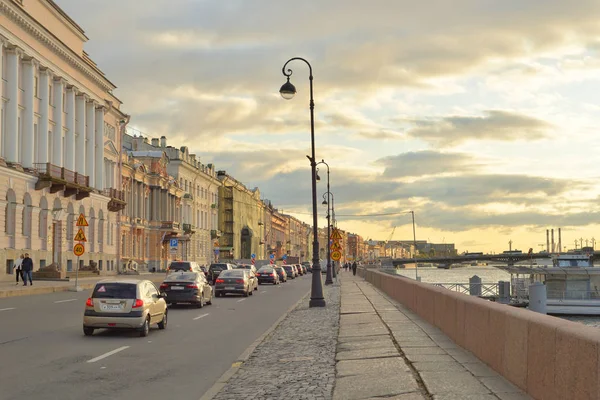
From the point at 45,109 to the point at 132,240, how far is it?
28.6m

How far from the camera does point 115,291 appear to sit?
17750mm

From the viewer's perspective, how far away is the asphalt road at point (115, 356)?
10516 mm

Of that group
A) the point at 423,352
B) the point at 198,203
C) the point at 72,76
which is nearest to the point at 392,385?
the point at 423,352

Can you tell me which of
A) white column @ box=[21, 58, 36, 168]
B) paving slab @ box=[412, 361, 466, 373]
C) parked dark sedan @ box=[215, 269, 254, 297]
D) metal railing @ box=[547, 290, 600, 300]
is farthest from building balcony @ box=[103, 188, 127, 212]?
paving slab @ box=[412, 361, 466, 373]

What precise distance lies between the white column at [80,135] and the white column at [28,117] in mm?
10778

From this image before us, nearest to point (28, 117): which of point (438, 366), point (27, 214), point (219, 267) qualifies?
point (27, 214)

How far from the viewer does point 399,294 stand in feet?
101

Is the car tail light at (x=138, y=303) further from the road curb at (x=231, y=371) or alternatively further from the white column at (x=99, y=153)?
the white column at (x=99, y=153)

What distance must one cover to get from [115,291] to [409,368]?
8836 millimetres

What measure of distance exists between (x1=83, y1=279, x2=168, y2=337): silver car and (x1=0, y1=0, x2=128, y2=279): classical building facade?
3201 cm

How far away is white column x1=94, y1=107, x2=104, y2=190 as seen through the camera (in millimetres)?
69562

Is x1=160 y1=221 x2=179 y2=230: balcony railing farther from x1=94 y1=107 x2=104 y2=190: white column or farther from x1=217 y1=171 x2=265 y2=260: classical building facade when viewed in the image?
x1=217 y1=171 x2=265 y2=260: classical building facade

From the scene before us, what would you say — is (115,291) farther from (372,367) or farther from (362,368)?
(372,367)

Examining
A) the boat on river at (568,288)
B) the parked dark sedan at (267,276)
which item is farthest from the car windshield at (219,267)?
the boat on river at (568,288)
